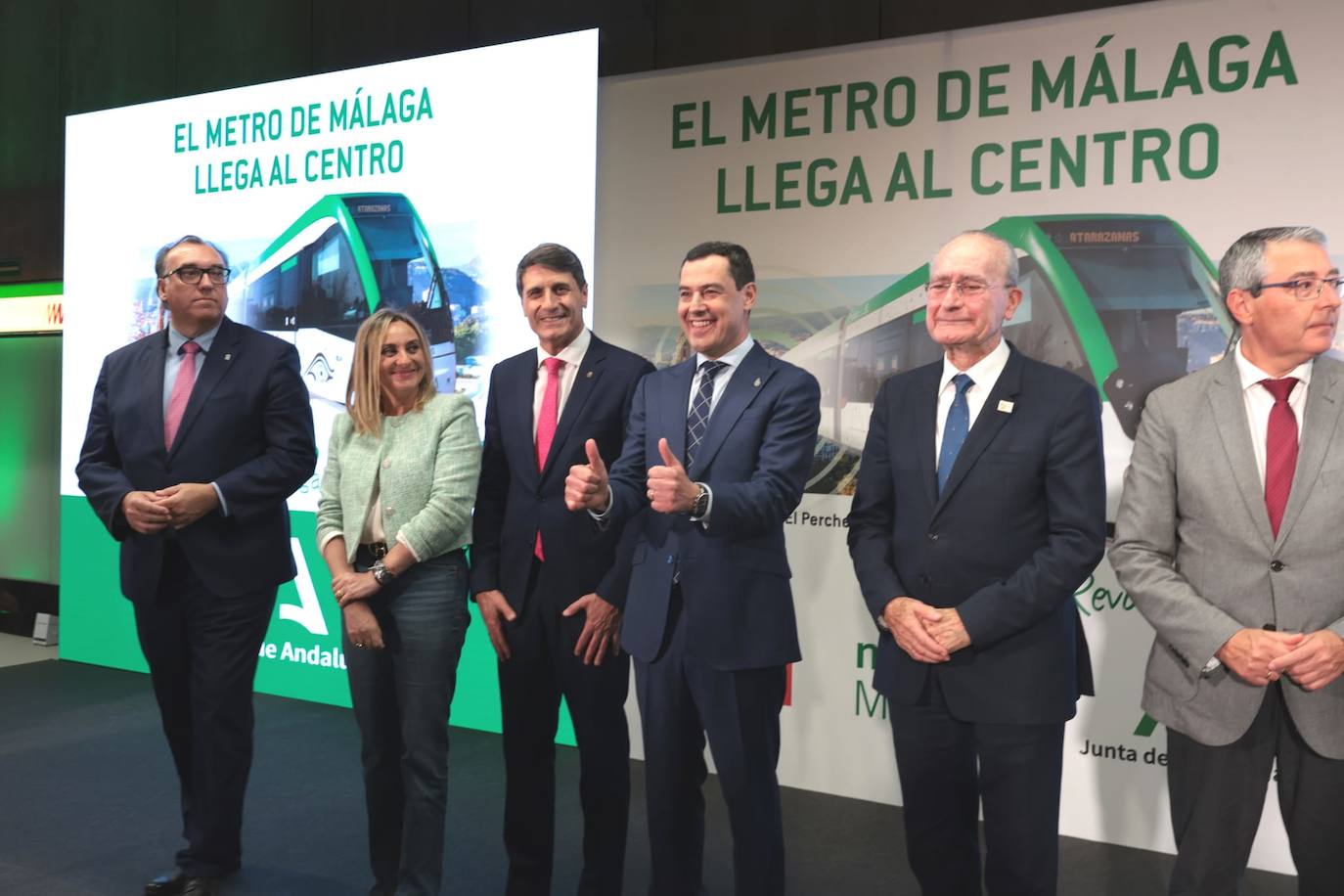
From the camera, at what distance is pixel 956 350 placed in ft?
8.52

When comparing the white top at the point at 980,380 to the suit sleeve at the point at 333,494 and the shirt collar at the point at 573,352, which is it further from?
the suit sleeve at the point at 333,494

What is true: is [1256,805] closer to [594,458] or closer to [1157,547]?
[1157,547]

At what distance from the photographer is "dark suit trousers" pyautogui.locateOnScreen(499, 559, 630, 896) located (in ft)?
9.78

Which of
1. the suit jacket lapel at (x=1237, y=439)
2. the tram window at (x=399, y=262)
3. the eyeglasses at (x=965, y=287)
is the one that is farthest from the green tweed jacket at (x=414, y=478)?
the tram window at (x=399, y=262)

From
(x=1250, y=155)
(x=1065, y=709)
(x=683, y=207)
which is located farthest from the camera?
(x=683, y=207)

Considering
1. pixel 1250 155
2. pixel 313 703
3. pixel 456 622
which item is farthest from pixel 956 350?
pixel 313 703

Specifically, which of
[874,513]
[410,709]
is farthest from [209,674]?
[874,513]

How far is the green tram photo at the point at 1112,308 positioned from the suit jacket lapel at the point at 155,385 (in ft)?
8.29

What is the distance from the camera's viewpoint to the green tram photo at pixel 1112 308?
3.92 m

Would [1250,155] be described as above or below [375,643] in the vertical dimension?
above

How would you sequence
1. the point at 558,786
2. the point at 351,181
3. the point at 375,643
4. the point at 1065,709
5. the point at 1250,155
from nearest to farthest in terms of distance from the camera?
the point at 1065,709 → the point at 375,643 → the point at 1250,155 → the point at 558,786 → the point at 351,181

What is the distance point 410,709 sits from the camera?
2979 millimetres

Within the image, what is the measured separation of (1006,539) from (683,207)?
2.69m

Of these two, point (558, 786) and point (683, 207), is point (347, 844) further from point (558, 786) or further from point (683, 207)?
point (683, 207)
